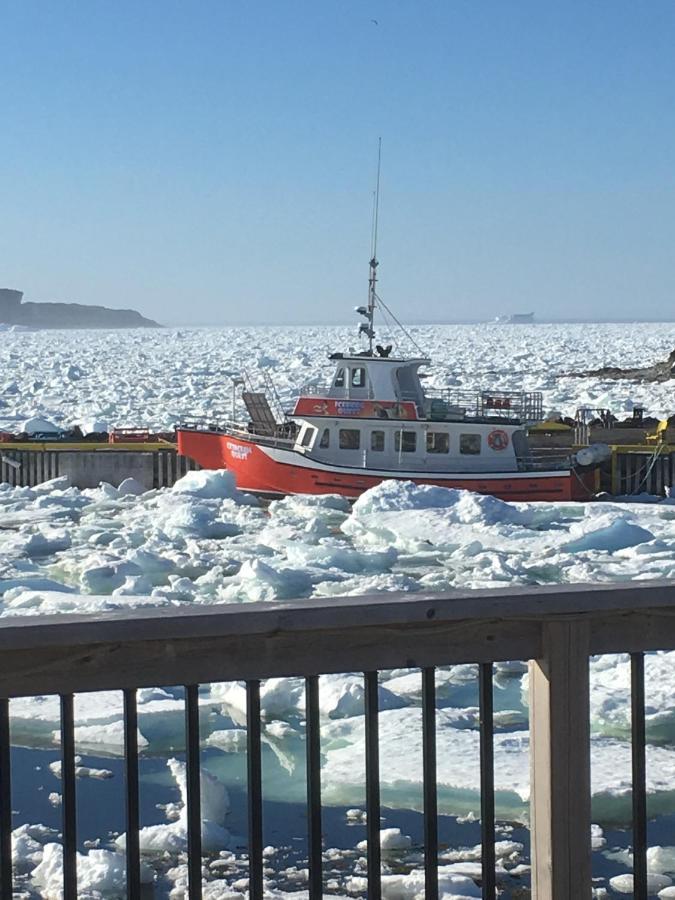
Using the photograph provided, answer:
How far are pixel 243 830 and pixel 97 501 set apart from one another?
629 inches

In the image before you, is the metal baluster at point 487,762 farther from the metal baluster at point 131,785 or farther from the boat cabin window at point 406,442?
the boat cabin window at point 406,442

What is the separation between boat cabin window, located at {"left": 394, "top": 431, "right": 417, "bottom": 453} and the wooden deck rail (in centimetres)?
1877

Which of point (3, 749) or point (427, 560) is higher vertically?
point (3, 749)

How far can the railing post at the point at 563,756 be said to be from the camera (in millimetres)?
2908

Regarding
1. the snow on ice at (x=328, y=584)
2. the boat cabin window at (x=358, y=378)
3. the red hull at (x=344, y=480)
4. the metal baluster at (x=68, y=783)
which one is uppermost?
the boat cabin window at (x=358, y=378)

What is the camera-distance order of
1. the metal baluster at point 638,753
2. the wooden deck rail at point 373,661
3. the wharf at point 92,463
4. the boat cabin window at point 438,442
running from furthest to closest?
the wharf at point 92,463, the boat cabin window at point 438,442, the metal baluster at point 638,753, the wooden deck rail at point 373,661

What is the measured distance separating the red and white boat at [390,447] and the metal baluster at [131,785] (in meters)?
18.5

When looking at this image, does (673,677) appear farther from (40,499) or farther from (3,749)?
(40,499)

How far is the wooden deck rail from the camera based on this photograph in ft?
8.91

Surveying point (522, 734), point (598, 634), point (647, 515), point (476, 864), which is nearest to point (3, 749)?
point (598, 634)

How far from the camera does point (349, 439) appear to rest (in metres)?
22.0

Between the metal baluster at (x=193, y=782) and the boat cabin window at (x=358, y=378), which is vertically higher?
the boat cabin window at (x=358, y=378)

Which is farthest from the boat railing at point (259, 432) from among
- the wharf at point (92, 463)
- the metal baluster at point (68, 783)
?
the metal baluster at point (68, 783)

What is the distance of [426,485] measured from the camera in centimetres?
2073
